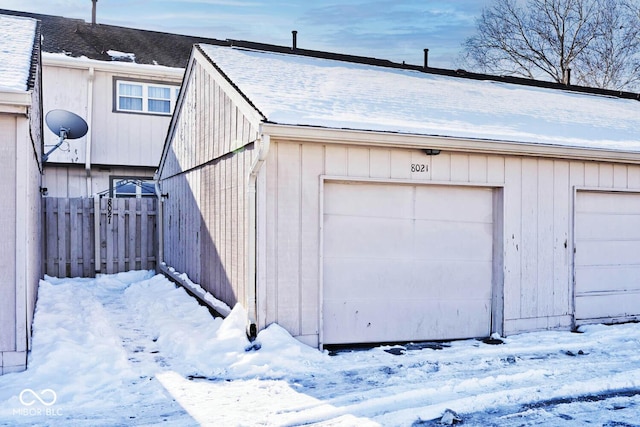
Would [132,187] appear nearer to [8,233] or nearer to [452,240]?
[8,233]

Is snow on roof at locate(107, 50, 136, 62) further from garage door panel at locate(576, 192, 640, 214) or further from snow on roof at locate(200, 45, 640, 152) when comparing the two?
garage door panel at locate(576, 192, 640, 214)

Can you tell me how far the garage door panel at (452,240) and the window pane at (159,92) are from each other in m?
9.88

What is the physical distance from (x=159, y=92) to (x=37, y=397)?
36.9 ft

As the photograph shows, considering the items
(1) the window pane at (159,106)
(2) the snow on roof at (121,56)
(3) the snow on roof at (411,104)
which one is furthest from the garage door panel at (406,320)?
(2) the snow on roof at (121,56)

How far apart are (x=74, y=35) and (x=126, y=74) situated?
8.42 feet

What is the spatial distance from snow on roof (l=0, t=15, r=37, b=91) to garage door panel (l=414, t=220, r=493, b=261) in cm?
462

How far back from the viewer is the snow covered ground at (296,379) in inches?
175

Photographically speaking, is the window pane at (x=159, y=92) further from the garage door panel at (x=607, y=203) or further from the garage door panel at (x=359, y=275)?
the garage door panel at (x=607, y=203)

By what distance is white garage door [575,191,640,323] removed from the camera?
26.2ft

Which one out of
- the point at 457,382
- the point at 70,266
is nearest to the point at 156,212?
the point at 70,266

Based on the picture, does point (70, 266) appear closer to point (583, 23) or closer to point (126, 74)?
point (126, 74)

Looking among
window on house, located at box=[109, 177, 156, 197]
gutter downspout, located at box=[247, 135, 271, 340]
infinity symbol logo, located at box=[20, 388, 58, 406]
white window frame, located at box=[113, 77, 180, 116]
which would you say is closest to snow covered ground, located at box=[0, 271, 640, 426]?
infinity symbol logo, located at box=[20, 388, 58, 406]

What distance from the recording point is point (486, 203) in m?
7.45

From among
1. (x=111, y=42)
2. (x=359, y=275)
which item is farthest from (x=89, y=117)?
(x=359, y=275)
